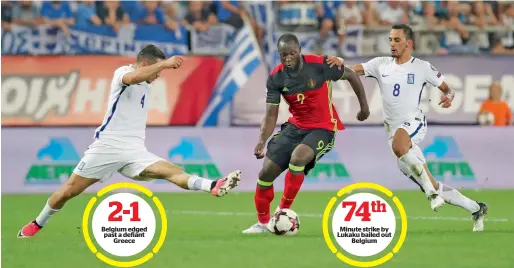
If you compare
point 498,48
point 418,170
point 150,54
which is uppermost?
point 150,54

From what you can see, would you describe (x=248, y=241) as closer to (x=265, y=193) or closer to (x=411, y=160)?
(x=265, y=193)

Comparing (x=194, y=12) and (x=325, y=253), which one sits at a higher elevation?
(x=194, y=12)

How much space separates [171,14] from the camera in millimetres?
20406

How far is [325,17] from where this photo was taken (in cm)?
2048

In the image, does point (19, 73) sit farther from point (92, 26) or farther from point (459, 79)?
point (459, 79)

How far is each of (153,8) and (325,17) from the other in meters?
3.17

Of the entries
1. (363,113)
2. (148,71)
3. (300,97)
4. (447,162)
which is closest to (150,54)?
(148,71)

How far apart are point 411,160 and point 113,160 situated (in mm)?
3484

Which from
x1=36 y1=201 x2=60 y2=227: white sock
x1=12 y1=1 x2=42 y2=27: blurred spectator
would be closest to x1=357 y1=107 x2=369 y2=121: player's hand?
x1=36 y1=201 x2=60 y2=227: white sock

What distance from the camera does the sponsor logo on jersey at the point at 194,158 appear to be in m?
18.6

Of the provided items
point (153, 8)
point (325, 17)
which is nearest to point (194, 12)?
point (153, 8)

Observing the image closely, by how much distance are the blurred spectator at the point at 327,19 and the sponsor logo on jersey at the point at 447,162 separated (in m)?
2.66

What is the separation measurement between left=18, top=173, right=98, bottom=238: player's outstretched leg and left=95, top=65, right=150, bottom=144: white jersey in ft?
1.60

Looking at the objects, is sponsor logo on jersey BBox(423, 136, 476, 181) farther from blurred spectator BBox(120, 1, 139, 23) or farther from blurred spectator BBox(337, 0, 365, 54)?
blurred spectator BBox(120, 1, 139, 23)
